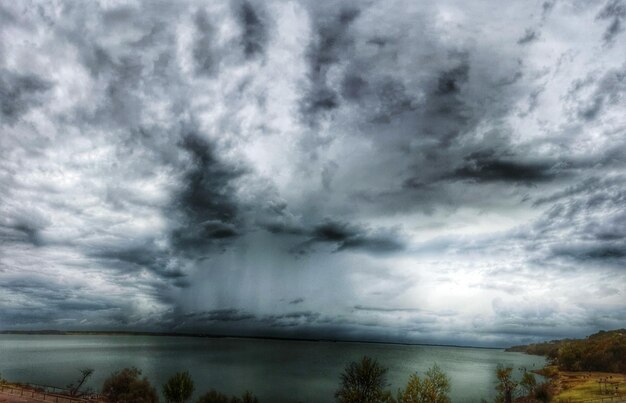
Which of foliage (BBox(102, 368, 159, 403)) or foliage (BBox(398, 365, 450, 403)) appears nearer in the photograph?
foliage (BBox(398, 365, 450, 403))

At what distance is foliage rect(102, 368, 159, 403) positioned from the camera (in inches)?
3046

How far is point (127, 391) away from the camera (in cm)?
7888

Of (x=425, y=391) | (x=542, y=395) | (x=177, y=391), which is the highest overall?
(x=425, y=391)

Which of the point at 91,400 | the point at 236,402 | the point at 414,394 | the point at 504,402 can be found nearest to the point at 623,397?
the point at 504,402

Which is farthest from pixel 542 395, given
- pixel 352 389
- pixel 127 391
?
pixel 127 391

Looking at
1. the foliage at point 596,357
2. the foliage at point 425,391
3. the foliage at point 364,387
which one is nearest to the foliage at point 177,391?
the foliage at point 364,387

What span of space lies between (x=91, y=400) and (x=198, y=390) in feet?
132

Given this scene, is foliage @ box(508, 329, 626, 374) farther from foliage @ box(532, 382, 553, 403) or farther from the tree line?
the tree line

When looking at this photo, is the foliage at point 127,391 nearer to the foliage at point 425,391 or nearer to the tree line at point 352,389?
the tree line at point 352,389

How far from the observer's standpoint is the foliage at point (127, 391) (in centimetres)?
7738

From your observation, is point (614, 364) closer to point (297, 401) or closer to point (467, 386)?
point (467, 386)

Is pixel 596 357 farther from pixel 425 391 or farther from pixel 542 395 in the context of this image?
pixel 425 391

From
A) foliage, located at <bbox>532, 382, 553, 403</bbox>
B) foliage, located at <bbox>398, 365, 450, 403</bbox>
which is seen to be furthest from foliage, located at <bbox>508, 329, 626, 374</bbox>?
foliage, located at <bbox>398, 365, 450, 403</bbox>

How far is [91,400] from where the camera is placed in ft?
251
